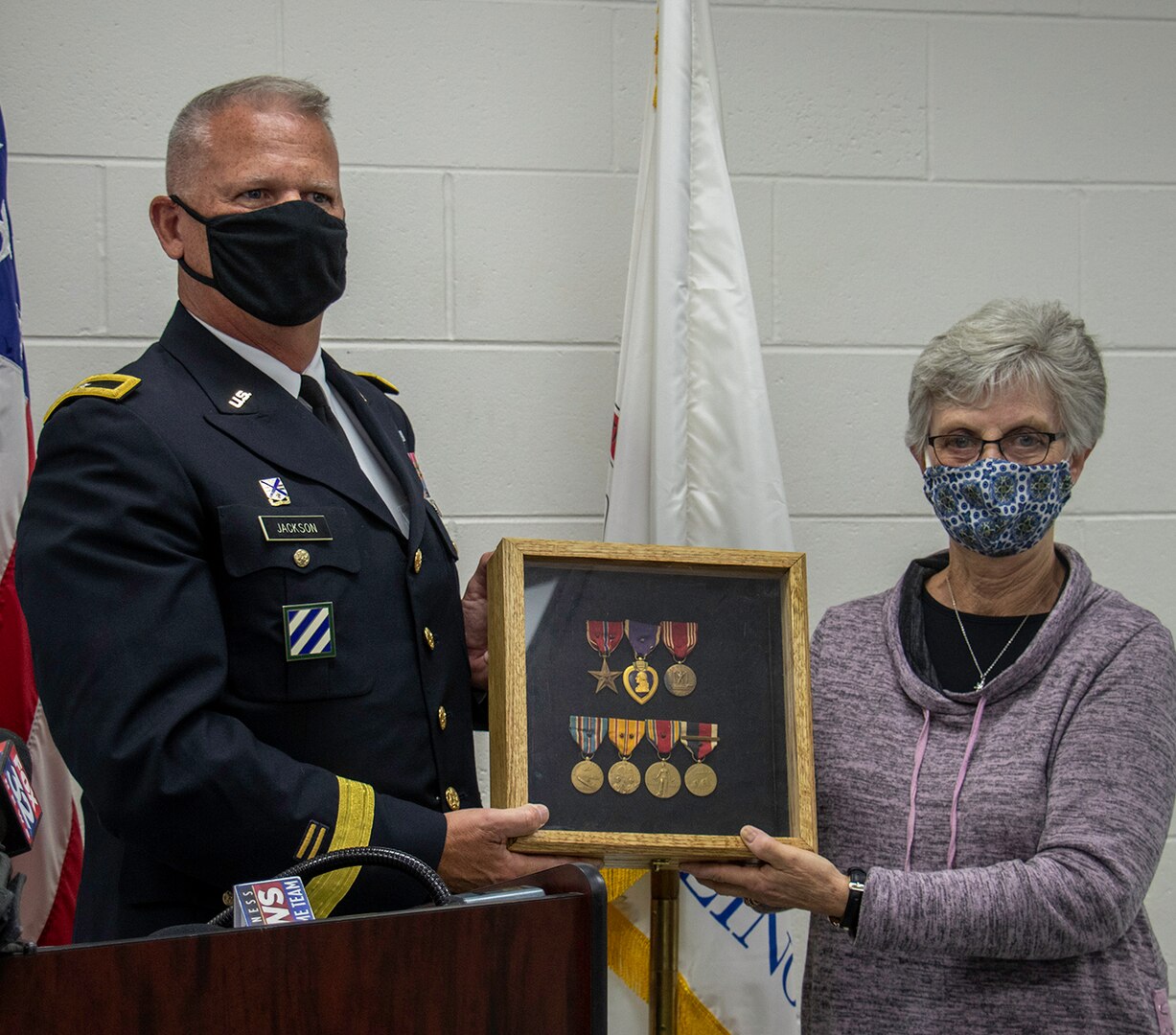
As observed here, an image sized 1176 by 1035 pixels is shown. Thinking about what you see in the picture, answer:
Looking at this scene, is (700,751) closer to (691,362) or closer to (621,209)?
(691,362)

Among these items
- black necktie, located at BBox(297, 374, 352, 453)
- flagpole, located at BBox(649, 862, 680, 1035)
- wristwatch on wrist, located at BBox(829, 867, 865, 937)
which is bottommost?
flagpole, located at BBox(649, 862, 680, 1035)

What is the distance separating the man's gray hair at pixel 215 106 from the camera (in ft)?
5.69

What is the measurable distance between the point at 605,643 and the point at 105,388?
25.2 inches

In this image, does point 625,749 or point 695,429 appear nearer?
point 625,749

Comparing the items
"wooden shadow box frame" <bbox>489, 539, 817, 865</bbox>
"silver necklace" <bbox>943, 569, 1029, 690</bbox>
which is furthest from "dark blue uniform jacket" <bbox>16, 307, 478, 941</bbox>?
"silver necklace" <bbox>943, 569, 1029, 690</bbox>

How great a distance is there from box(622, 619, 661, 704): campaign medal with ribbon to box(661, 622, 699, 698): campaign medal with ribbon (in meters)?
0.01

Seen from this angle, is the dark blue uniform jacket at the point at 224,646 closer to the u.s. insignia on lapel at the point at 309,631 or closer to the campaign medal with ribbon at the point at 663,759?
the u.s. insignia on lapel at the point at 309,631

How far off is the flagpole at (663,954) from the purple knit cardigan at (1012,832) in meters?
0.19

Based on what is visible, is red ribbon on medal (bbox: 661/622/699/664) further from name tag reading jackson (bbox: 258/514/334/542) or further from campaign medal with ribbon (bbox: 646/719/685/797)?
name tag reading jackson (bbox: 258/514/334/542)

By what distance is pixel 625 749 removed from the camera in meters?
1.62

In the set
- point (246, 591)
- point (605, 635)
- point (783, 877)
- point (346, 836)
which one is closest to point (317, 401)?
point (246, 591)

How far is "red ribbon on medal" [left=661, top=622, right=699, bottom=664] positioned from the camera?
66.4 inches

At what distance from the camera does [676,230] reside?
2197mm

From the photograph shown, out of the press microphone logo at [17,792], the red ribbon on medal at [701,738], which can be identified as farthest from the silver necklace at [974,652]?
the press microphone logo at [17,792]
